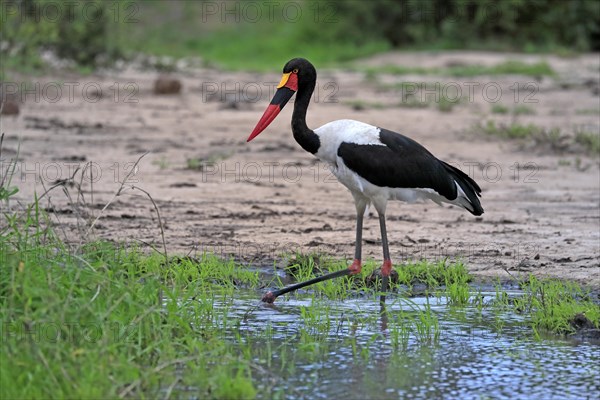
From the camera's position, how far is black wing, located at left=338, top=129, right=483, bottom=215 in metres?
5.46

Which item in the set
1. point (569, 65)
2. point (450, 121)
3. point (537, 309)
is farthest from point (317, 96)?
point (537, 309)

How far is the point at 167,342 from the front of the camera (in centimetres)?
428

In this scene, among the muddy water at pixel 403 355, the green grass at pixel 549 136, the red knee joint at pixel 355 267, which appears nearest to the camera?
the muddy water at pixel 403 355

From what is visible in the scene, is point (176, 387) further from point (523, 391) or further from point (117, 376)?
point (523, 391)

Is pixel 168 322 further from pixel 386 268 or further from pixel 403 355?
pixel 386 268

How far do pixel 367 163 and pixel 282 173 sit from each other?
3.62 metres

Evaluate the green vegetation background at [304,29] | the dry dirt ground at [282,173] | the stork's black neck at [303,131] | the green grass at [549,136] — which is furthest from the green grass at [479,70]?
the stork's black neck at [303,131]

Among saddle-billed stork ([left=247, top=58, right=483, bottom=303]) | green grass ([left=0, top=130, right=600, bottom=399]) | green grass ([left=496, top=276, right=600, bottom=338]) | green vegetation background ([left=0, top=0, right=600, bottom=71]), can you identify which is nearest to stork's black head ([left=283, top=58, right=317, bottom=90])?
saddle-billed stork ([left=247, top=58, right=483, bottom=303])

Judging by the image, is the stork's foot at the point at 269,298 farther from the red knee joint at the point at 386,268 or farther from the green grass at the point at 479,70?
the green grass at the point at 479,70

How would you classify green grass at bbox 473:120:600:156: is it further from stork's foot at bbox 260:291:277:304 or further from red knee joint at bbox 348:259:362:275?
stork's foot at bbox 260:291:277:304

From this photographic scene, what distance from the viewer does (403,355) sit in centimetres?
469

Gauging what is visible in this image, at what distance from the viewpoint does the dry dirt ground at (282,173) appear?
21.9 feet

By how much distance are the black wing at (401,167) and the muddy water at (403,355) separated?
0.59 m

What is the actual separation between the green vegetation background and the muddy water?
33.8 feet
